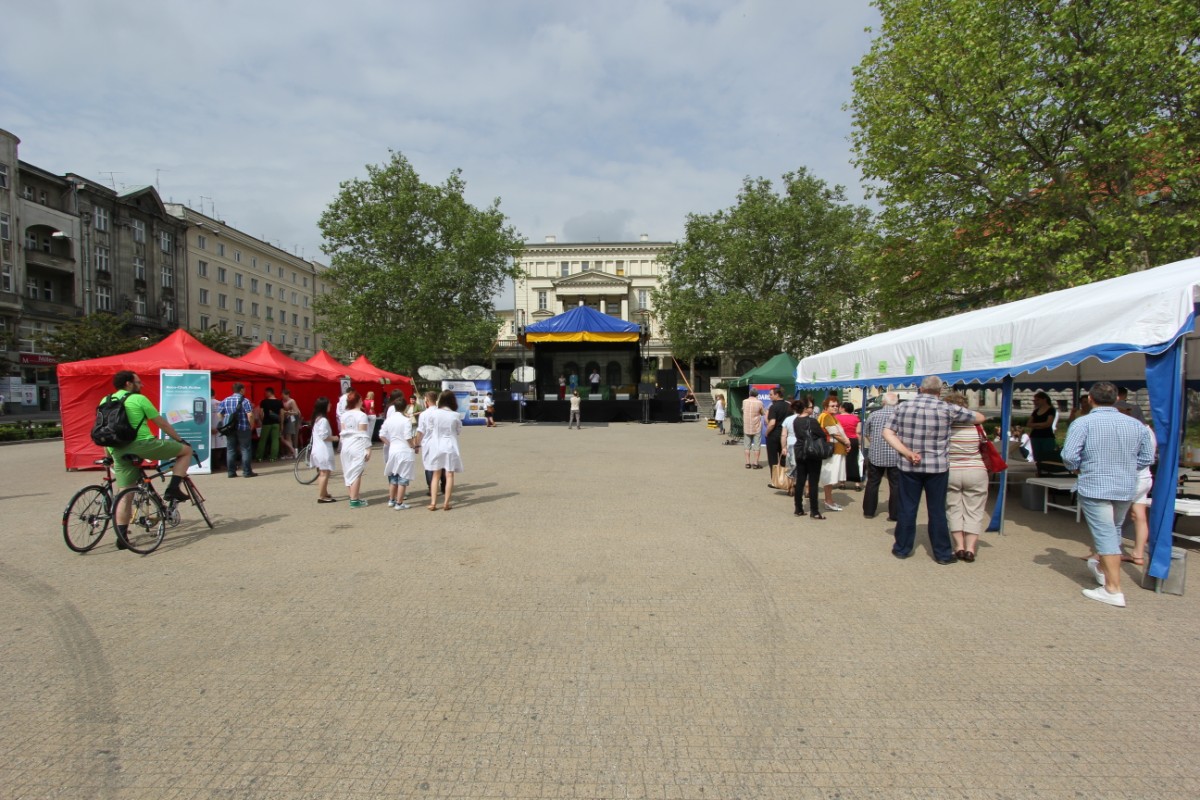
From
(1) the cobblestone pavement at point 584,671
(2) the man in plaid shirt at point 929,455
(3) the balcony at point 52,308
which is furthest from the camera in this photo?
(3) the balcony at point 52,308

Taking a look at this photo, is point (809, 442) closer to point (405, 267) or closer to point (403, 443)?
point (403, 443)

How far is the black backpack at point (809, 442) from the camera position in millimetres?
7691

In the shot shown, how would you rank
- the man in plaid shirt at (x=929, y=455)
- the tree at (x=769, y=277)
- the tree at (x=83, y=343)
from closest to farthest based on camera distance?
the man in plaid shirt at (x=929, y=455) < the tree at (x=83, y=343) < the tree at (x=769, y=277)

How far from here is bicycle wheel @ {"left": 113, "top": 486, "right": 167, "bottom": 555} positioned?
245 inches

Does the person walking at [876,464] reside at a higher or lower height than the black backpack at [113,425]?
lower

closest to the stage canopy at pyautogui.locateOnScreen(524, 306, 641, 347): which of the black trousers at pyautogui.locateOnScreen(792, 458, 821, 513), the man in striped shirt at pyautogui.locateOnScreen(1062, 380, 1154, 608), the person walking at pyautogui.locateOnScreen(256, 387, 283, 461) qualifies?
the person walking at pyautogui.locateOnScreen(256, 387, 283, 461)

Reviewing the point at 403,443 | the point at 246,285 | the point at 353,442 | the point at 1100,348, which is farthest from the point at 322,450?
the point at 246,285

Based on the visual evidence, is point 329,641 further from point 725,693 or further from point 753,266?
point 753,266

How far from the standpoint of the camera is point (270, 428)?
14.7 m

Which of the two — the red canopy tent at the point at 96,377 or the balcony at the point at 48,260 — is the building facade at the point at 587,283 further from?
the red canopy tent at the point at 96,377

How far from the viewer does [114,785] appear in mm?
2600

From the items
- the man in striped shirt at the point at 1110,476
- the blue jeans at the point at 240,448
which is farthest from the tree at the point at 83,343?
the man in striped shirt at the point at 1110,476

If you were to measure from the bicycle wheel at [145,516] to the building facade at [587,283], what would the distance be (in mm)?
64463

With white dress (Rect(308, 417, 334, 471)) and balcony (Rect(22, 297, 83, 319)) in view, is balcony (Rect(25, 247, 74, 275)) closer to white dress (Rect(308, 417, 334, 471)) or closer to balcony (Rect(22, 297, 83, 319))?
balcony (Rect(22, 297, 83, 319))
